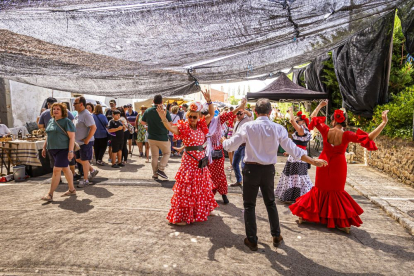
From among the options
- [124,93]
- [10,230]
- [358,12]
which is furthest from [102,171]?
[358,12]

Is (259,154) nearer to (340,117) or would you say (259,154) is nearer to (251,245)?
(251,245)

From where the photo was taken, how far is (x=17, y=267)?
10.4 ft

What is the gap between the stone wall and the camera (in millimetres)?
6882

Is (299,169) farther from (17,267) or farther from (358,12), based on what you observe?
(17,267)

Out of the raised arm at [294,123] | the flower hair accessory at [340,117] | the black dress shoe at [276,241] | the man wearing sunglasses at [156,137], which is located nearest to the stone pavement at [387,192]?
the flower hair accessory at [340,117]

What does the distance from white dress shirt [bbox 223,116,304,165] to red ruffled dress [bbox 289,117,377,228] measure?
1.03 meters

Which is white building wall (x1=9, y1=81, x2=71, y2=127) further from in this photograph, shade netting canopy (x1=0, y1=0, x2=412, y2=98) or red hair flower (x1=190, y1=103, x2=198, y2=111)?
red hair flower (x1=190, y1=103, x2=198, y2=111)

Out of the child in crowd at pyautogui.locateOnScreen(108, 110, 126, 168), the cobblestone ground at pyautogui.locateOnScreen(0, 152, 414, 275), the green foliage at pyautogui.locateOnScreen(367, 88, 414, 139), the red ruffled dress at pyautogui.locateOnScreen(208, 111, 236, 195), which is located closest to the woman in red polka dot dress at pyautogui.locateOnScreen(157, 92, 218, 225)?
the cobblestone ground at pyautogui.locateOnScreen(0, 152, 414, 275)

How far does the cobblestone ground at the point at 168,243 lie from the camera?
10.5ft

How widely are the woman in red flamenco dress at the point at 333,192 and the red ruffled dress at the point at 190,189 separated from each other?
1478mm

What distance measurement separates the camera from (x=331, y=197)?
4.37 metres

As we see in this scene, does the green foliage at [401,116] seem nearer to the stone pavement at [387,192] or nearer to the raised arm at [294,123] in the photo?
the stone pavement at [387,192]

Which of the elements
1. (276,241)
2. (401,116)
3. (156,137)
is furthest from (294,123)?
(401,116)

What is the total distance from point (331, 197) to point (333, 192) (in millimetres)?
83
